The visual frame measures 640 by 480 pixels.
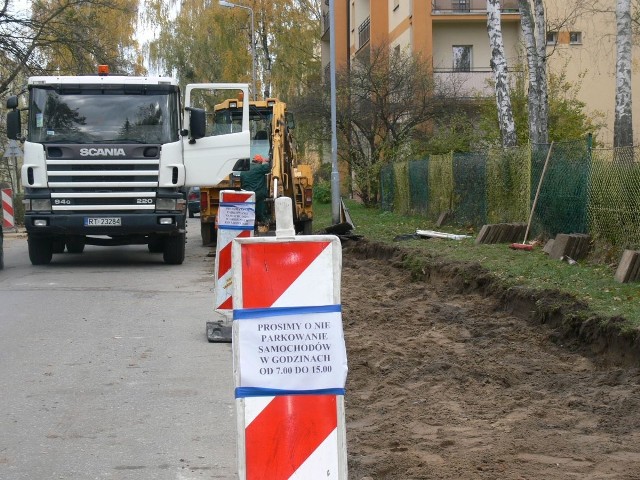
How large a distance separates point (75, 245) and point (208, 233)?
365 cm

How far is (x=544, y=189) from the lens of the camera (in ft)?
56.0

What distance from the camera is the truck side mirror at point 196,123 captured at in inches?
683

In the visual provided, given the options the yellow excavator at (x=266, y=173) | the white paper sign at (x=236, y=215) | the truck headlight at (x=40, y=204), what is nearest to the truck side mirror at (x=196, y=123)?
the yellow excavator at (x=266, y=173)

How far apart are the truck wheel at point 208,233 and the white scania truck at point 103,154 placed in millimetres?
5596

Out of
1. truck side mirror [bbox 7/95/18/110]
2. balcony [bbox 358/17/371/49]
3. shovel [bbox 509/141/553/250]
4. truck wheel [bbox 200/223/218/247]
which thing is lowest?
truck wheel [bbox 200/223/218/247]

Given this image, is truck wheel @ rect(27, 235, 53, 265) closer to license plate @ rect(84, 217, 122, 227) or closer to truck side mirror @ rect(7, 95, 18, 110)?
license plate @ rect(84, 217, 122, 227)

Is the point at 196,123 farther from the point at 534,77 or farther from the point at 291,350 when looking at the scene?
the point at 291,350

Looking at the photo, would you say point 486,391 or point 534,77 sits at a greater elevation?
point 534,77

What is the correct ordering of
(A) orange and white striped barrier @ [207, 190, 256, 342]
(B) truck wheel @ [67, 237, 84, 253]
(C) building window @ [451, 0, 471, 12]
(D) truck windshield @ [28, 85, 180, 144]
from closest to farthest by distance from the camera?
1. (A) orange and white striped barrier @ [207, 190, 256, 342]
2. (D) truck windshield @ [28, 85, 180, 144]
3. (B) truck wheel @ [67, 237, 84, 253]
4. (C) building window @ [451, 0, 471, 12]

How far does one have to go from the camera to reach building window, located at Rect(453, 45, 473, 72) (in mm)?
37688

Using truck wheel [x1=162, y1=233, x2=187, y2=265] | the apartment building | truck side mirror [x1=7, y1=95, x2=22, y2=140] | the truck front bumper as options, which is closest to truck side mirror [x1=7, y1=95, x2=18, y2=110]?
truck side mirror [x1=7, y1=95, x2=22, y2=140]

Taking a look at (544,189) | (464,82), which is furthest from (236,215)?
(464,82)

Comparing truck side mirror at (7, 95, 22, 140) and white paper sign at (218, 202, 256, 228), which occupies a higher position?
truck side mirror at (7, 95, 22, 140)

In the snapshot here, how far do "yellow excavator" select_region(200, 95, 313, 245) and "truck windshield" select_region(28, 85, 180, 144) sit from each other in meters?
2.92
